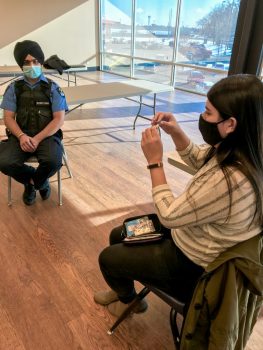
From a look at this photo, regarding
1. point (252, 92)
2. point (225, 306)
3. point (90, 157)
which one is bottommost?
point (90, 157)

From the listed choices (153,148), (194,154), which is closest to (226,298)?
(153,148)

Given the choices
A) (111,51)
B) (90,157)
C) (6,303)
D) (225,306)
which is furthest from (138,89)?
(111,51)

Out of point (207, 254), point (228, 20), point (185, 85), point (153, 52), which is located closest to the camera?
point (207, 254)

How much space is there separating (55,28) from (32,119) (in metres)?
7.53

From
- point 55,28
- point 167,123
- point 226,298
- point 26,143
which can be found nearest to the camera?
point 226,298

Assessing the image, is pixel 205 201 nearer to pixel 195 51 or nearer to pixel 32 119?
pixel 32 119

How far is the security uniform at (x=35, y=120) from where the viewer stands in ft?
7.34

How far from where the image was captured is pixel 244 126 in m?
0.90

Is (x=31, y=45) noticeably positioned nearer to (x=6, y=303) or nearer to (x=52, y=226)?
(x=52, y=226)

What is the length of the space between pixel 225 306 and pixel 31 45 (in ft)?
7.31

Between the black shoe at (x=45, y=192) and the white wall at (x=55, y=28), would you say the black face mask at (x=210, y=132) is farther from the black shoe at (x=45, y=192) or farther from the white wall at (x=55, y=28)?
the white wall at (x=55, y=28)

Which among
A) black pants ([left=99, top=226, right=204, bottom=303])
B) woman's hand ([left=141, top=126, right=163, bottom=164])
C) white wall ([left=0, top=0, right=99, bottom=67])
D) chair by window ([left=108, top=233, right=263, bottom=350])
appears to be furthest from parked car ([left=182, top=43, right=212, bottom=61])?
chair by window ([left=108, top=233, right=263, bottom=350])

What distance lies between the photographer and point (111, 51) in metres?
9.13

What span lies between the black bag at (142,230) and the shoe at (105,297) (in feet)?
1.59
